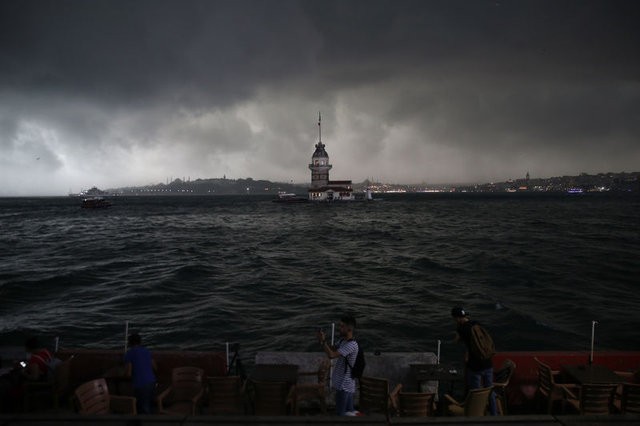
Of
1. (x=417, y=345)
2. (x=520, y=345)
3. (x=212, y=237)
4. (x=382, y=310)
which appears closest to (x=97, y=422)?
(x=417, y=345)

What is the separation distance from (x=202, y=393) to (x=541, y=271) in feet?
85.2

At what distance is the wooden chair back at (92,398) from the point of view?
578cm

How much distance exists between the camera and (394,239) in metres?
46.1

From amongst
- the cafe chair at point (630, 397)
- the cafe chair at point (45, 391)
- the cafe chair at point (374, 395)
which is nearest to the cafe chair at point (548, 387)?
the cafe chair at point (630, 397)

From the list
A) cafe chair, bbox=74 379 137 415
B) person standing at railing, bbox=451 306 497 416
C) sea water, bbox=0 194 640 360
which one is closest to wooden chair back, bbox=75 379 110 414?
cafe chair, bbox=74 379 137 415

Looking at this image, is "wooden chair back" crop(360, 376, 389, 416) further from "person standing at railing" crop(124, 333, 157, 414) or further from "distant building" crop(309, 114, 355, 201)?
"distant building" crop(309, 114, 355, 201)

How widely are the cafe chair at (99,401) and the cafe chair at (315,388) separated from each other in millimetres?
2489

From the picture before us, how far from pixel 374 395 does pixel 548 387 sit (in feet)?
11.2

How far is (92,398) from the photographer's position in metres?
5.96

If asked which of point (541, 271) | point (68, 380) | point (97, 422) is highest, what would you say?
point (97, 422)

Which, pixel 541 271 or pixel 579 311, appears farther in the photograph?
pixel 541 271

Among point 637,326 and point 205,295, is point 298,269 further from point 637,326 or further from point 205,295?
point 637,326

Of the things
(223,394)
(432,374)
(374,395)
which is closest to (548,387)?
(432,374)

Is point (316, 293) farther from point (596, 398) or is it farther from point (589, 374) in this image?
point (596, 398)
